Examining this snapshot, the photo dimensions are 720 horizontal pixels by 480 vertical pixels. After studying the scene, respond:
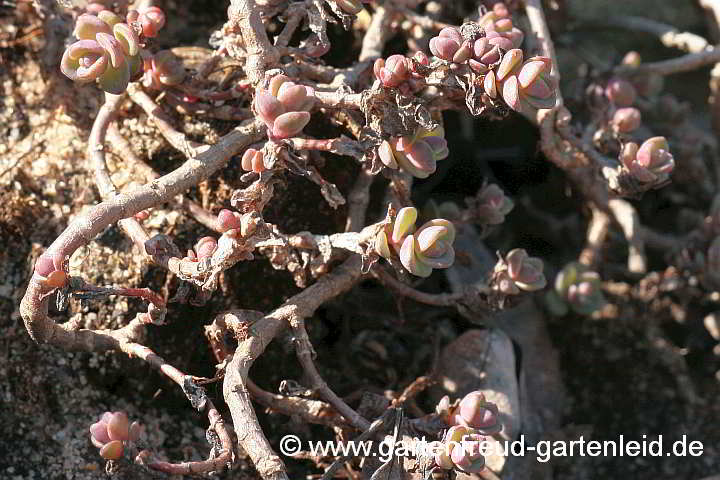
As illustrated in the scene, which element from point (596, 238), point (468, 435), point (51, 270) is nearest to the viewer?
point (51, 270)

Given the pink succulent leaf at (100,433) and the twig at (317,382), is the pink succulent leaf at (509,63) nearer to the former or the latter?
the twig at (317,382)

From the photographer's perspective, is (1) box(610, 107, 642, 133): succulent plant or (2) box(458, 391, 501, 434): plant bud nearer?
(2) box(458, 391, 501, 434): plant bud

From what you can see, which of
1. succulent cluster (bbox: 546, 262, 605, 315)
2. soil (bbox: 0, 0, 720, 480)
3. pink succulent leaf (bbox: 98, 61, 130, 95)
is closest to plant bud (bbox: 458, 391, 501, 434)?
soil (bbox: 0, 0, 720, 480)

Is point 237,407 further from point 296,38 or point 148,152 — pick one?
point 296,38

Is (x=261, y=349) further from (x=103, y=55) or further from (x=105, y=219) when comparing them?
(x=103, y=55)

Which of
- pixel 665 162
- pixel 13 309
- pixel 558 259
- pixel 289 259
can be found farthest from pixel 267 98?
pixel 558 259

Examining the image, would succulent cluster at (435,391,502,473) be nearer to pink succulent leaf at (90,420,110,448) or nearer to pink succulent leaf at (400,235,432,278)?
pink succulent leaf at (400,235,432,278)

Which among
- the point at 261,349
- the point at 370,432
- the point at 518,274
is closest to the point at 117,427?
the point at 261,349
